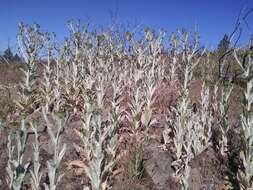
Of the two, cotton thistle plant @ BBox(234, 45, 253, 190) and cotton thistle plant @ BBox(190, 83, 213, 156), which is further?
cotton thistle plant @ BBox(190, 83, 213, 156)

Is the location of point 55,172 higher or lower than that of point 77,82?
lower

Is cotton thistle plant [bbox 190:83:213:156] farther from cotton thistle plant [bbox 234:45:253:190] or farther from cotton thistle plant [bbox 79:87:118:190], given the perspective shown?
cotton thistle plant [bbox 79:87:118:190]

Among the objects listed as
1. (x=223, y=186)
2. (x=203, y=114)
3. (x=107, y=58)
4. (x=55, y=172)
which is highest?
(x=107, y=58)

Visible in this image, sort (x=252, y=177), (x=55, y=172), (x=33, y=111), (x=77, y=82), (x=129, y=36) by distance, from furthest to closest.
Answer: (x=129, y=36) < (x=77, y=82) < (x=33, y=111) < (x=252, y=177) < (x=55, y=172)

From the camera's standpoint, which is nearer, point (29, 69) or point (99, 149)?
point (99, 149)

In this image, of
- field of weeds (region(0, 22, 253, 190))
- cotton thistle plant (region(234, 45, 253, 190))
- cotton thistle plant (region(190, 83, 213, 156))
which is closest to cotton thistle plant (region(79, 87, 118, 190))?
field of weeds (region(0, 22, 253, 190))

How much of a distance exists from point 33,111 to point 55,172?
545 cm

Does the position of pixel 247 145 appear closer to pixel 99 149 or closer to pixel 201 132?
pixel 201 132

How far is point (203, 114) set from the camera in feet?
22.4

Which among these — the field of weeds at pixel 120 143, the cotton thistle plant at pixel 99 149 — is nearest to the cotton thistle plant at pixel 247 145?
the field of weeds at pixel 120 143

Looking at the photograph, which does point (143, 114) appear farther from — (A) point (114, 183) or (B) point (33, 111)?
(B) point (33, 111)

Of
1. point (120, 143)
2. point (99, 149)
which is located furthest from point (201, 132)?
point (99, 149)

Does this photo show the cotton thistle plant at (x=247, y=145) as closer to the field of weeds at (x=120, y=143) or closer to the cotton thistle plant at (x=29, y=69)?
the field of weeds at (x=120, y=143)

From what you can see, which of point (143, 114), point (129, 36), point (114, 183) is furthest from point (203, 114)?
point (129, 36)
